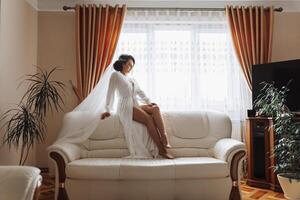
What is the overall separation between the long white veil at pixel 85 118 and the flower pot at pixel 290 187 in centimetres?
216

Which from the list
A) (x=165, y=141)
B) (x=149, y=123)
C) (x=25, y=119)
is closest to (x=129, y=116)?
(x=149, y=123)

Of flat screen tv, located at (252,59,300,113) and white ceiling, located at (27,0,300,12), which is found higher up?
white ceiling, located at (27,0,300,12)

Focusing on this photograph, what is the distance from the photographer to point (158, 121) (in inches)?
131

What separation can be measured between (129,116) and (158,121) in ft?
1.11

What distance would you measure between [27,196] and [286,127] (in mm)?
2669

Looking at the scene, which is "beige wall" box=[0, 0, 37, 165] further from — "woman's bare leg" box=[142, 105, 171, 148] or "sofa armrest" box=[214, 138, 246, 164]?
"sofa armrest" box=[214, 138, 246, 164]

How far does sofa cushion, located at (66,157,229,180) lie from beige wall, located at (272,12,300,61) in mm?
2315

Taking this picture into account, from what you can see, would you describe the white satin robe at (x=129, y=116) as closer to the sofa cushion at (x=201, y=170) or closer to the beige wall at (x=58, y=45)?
the sofa cushion at (x=201, y=170)

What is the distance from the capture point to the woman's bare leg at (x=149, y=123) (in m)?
3.28

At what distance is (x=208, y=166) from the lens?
285 centimetres

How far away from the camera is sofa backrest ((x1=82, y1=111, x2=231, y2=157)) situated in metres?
3.36

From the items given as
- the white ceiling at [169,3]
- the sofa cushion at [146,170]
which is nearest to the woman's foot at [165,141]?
the sofa cushion at [146,170]

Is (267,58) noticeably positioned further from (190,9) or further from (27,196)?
(27,196)

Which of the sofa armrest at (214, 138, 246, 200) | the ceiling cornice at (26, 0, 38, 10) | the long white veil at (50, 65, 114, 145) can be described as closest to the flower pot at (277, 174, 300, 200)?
the sofa armrest at (214, 138, 246, 200)
